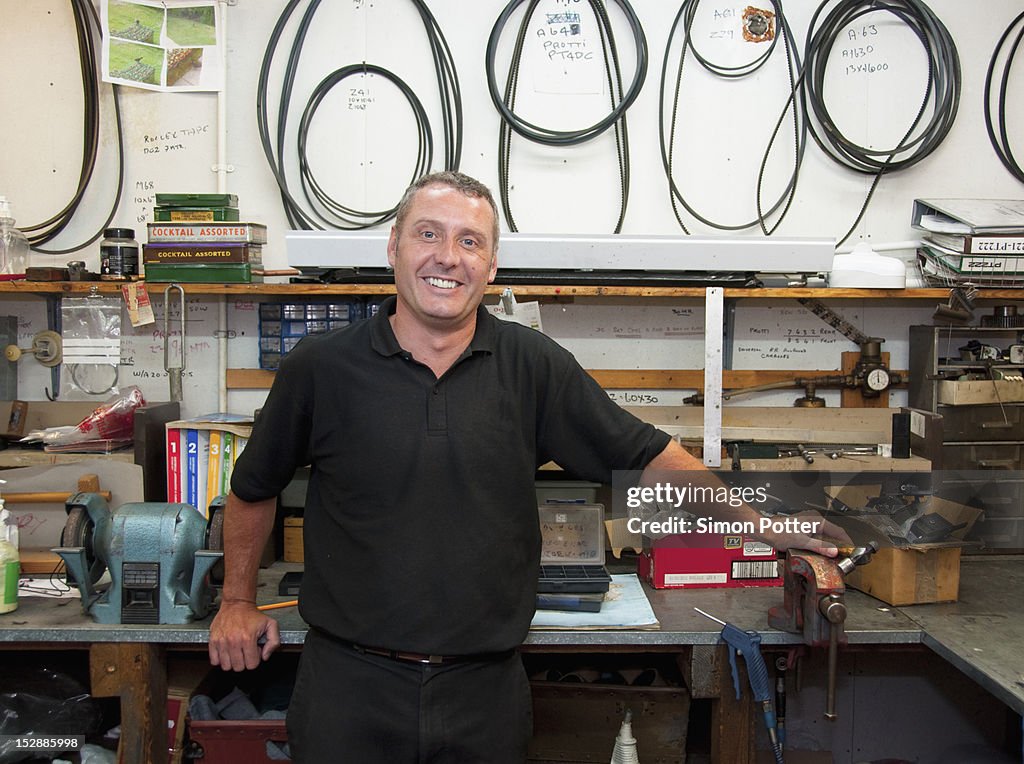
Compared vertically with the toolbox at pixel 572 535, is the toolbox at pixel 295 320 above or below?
above

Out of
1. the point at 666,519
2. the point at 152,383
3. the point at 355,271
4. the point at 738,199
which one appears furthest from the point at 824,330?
the point at 152,383

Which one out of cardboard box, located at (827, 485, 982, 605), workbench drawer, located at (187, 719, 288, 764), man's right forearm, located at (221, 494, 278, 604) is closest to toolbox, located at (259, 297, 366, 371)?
man's right forearm, located at (221, 494, 278, 604)

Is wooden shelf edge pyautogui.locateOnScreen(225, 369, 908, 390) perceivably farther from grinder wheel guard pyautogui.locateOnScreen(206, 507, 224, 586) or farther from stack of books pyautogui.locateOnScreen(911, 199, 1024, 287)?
grinder wheel guard pyautogui.locateOnScreen(206, 507, 224, 586)

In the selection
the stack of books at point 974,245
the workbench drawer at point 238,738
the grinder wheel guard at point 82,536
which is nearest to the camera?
the grinder wheel guard at point 82,536

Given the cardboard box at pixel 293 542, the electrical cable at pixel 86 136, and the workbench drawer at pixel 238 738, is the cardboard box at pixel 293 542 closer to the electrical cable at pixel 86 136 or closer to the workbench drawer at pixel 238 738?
the workbench drawer at pixel 238 738

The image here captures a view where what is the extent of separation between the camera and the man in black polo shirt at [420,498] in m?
1.37

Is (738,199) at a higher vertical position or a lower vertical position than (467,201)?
higher

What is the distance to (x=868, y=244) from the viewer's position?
7.36 ft

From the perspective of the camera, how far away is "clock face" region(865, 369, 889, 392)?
2.28 metres

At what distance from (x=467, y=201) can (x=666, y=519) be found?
904 millimetres

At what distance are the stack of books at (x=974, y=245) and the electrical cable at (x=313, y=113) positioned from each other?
1350 mm

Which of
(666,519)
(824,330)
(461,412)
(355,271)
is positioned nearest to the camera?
(461,412)

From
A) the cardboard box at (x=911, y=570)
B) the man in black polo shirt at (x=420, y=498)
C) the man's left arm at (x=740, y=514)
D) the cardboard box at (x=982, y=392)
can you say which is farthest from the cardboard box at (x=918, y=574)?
the man in black polo shirt at (x=420, y=498)

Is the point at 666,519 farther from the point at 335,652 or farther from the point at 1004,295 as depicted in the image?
the point at 1004,295
